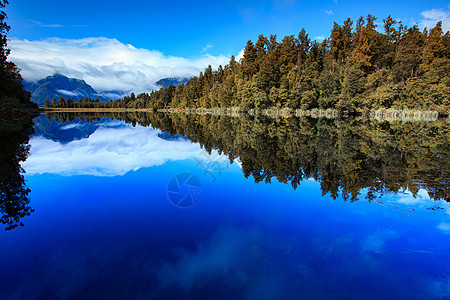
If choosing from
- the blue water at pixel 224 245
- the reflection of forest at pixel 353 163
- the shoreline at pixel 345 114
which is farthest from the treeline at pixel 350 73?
the blue water at pixel 224 245

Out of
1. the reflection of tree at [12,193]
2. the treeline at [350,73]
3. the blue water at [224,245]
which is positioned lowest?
the blue water at [224,245]

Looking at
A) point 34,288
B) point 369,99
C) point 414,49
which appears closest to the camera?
point 34,288

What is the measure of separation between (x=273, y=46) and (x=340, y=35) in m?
19.1

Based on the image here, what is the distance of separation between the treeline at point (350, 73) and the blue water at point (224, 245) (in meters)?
42.7

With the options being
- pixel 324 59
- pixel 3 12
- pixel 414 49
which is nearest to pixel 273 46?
pixel 324 59

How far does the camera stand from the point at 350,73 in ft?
157

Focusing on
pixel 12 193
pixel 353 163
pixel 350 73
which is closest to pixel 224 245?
pixel 12 193

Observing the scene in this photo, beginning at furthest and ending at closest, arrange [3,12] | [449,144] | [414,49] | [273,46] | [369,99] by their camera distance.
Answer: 1. [273,46]
2. [414,49]
3. [369,99]
4. [3,12]
5. [449,144]

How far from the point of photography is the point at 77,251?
546 centimetres

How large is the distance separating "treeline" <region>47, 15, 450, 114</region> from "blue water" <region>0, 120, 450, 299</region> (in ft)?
140

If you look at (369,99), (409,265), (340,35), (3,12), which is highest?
(340,35)

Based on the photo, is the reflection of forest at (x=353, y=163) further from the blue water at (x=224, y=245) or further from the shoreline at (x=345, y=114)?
the shoreline at (x=345, y=114)

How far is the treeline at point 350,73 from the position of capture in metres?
43.2

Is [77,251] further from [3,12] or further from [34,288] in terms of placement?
[3,12]
